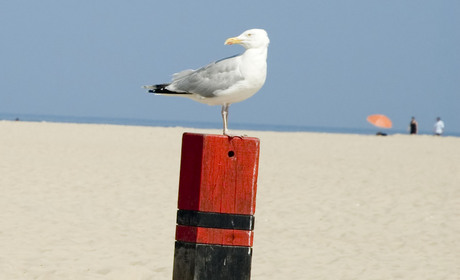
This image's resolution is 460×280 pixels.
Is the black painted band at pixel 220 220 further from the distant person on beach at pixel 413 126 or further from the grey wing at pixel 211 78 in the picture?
the distant person on beach at pixel 413 126

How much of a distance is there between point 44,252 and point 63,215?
2.26 meters

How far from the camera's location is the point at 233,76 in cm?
411

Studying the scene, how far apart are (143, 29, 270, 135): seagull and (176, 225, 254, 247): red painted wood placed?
0.55 metres

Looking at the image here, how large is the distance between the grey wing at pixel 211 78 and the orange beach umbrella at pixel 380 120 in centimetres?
3191

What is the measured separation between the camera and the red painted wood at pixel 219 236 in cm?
Answer: 372

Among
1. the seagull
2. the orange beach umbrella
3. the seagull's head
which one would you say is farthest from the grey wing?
the orange beach umbrella

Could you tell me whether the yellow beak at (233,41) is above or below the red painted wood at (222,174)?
above

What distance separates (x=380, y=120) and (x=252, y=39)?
33240mm

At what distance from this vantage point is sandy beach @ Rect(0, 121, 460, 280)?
747 centimetres

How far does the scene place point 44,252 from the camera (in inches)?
302

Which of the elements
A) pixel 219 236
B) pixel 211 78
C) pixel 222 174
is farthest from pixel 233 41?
pixel 219 236

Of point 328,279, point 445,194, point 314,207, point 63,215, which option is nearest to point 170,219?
point 63,215

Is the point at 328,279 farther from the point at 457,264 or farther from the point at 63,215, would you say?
the point at 63,215

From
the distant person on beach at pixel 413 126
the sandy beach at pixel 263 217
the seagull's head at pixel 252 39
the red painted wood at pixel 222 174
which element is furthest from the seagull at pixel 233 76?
the distant person on beach at pixel 413 126
